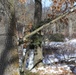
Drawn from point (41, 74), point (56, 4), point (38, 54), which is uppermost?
point (56, 4)

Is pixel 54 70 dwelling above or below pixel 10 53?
below

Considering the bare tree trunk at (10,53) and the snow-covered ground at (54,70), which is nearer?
the bare tree trunk at (10,53)

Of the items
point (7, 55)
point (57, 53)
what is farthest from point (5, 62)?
point (57, 53)

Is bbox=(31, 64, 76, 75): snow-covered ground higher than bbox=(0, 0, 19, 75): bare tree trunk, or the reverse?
bbox=(0, 0, 19, 75): bare tree trunk

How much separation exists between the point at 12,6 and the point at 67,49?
51.0 feet

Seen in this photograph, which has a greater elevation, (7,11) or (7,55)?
(7,11)

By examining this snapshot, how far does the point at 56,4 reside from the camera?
577 inches

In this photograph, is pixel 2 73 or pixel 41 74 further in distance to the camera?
pixel 41 74

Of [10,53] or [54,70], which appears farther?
[54,70]

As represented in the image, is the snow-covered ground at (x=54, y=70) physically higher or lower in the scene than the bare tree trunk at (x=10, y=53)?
lower

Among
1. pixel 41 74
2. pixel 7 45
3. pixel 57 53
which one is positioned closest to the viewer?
pixel 7 45

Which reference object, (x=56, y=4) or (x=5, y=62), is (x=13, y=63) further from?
(x=56, y=4)

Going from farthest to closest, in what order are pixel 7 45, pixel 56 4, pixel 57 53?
pixel 57 53
pixel 56 4
pixel 7 45

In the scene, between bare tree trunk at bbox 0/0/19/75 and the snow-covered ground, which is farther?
the snow-covered ground
